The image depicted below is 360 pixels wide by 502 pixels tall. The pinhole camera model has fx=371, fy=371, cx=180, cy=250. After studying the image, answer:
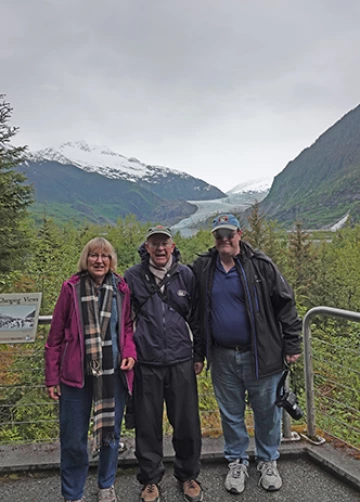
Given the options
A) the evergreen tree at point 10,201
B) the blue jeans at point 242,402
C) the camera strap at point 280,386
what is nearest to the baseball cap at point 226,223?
the blue jeans at point 242,402

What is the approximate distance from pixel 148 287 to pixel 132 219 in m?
49.7

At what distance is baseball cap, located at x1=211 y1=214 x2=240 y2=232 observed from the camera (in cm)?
284

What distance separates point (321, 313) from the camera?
3.05 metres

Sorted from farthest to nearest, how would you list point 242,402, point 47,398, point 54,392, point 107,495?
point 47,398 → point 242,402 → point 107,495 → point 54,392

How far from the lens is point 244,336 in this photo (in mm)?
2771

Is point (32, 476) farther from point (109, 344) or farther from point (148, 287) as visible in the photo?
point (148, 287)

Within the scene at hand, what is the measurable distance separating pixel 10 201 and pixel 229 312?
1032 centimetres

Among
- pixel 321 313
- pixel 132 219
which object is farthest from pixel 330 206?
pixel 321 313

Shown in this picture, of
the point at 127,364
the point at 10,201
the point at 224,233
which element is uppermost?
the point at 10,201

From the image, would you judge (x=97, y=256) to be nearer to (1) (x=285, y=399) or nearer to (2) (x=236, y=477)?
(1) (x=285, y=399)

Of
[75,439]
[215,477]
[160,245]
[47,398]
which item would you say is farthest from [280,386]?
[47,398]

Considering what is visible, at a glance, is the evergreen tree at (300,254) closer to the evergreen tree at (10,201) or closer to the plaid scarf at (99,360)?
the evergreen tree at (10,201)

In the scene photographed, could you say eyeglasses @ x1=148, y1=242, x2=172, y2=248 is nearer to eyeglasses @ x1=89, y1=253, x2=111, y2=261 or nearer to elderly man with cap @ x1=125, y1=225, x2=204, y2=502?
elderly man with cap @ x1=125, y1=225, x2=204, y2=502

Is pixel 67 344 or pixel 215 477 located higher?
pixel 67 344
